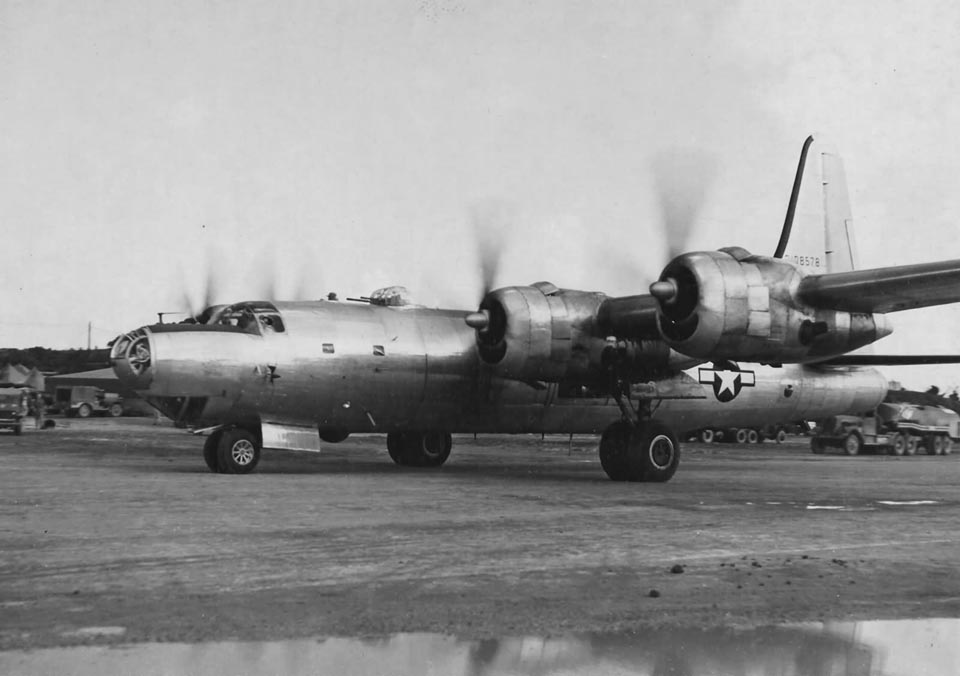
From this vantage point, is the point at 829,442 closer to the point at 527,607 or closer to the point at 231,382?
the point at 231,382

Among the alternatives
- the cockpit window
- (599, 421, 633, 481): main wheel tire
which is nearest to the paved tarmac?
(599, 421, 633, 481): main wheel tire

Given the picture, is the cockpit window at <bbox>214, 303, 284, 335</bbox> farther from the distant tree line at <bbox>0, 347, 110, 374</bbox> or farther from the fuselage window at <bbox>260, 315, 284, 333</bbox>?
the distant tree line at <bbox>0, 347, 110, 374</bbox>

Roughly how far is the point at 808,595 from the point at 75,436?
3126cm

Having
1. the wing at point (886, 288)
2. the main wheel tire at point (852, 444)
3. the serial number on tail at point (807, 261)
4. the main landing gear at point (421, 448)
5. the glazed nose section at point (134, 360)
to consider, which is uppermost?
the serial number on tail at point (807, 261)

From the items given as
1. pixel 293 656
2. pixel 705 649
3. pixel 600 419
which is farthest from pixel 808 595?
pixel 600 419

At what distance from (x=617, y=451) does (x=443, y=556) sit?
9.95 metres

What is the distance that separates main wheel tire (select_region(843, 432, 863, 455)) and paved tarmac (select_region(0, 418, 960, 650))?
65.2ft

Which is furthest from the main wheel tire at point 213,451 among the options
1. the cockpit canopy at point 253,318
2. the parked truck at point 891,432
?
the parked truck at point 891,432

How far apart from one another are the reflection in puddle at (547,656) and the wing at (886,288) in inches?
393

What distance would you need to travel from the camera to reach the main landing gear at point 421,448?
21.3 metres

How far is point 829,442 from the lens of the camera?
36.0 m

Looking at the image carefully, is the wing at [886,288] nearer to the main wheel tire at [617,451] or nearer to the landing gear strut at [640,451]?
the landing gear strut at [640,451]

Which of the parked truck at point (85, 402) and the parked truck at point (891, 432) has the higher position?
the parked truck at point (85, 402)

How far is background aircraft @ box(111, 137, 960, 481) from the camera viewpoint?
15.5m
